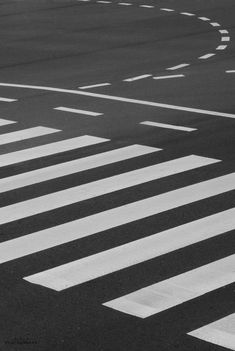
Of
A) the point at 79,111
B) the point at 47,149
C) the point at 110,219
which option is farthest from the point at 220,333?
the point at 79,111

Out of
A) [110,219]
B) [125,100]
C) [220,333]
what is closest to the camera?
[220,333]

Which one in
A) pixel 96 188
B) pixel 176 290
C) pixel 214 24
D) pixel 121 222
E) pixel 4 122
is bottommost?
pixel 214 24

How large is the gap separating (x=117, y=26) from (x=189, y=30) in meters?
1.97

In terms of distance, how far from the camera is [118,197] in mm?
12180

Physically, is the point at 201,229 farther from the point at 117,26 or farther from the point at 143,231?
the point at 117,26

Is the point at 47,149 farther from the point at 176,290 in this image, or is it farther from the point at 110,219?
the point at 176,290

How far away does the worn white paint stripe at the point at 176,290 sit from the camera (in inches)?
352

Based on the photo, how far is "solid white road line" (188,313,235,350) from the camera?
8.20m

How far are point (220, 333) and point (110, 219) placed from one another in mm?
3184

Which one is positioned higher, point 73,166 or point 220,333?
point 220,333

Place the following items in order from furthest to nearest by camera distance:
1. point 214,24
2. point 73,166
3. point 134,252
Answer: point 214,24, point 73,166, point 134,252

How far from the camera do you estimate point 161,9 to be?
101ft

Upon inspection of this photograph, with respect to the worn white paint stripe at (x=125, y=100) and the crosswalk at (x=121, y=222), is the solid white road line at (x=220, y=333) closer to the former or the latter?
the crosswalk at (x=121, y=222)

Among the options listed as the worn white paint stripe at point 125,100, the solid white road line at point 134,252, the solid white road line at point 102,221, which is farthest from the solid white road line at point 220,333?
the worn white paint stripe at point 125,100
